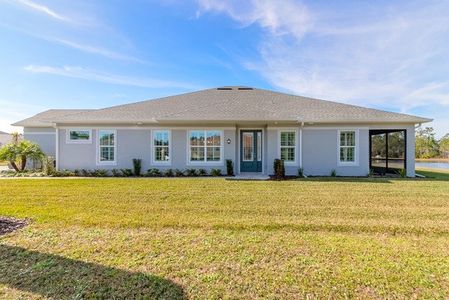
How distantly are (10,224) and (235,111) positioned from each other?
1083cm

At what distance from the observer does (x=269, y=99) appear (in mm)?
16766

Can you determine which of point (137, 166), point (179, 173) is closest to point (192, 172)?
point (179, 173)

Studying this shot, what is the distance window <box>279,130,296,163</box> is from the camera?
13508 mm

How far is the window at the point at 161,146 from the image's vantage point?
13742mm

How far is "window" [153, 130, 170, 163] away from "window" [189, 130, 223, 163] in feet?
4.34

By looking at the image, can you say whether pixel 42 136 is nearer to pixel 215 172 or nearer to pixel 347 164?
pixel 215 172

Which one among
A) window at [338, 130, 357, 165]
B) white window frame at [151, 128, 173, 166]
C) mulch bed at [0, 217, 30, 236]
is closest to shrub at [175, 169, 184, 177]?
white window frame at [151, 128, 173, 166]

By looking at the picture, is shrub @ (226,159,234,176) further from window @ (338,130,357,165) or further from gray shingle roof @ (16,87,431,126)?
window @ (338,130,357,165)

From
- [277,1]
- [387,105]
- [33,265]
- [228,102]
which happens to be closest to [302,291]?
[33,265]

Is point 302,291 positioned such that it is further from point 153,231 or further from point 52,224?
point 52,224

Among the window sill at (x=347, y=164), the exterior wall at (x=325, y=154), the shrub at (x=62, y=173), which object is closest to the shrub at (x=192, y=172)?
the exterior wall at (x=325, y=154)

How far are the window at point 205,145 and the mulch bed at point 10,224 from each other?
880 cm

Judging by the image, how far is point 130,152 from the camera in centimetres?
1370

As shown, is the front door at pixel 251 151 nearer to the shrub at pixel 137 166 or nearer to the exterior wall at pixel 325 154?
the exterior wall at pixel 325 154
